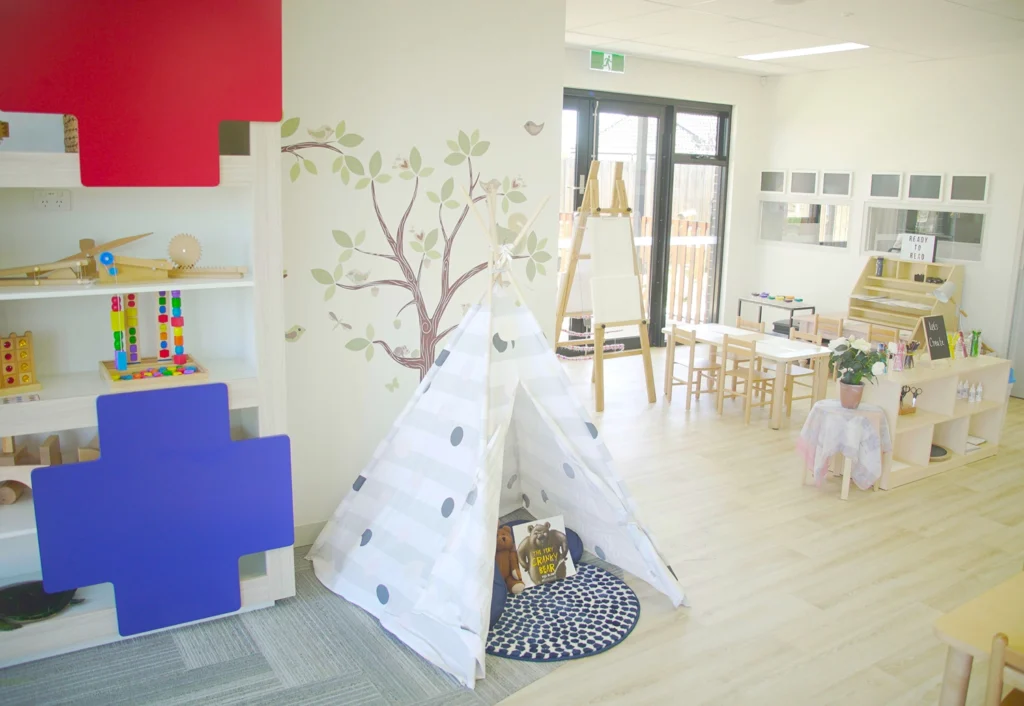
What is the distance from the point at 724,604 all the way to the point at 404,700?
4.67ft

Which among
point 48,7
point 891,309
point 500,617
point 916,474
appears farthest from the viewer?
point 891,309

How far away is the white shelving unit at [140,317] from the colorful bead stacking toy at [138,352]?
0.23ft

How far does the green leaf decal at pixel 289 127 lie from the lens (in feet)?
11.8

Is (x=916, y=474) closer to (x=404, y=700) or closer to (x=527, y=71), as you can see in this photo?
(x=527, y=71)

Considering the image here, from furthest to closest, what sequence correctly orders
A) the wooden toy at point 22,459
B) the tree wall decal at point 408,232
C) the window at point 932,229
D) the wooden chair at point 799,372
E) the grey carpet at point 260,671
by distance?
the window at point 932,229 < the wooden chair at point 799,372 < the tree wall decal at point 408,232 < the wooden toy at point 22,459 < the grey carpet at point 260,671

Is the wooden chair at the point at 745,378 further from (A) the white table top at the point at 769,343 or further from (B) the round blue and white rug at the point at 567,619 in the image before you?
(B) the round blue and white rug at the point at 567,619

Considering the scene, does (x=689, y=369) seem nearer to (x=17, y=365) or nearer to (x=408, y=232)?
(x=408, y=232)

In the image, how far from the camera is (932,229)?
23.9 ft

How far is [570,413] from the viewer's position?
3.61 m

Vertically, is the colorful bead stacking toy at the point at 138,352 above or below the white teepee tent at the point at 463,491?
above

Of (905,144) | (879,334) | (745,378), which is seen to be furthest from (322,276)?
(905,144)

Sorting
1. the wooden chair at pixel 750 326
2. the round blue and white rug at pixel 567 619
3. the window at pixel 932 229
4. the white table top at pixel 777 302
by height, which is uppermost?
the window at pixel 932 229

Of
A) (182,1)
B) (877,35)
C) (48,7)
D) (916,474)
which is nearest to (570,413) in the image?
(182,1)

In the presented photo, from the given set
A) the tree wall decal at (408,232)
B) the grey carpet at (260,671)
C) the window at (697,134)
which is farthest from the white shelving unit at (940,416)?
the window at (697,134)
